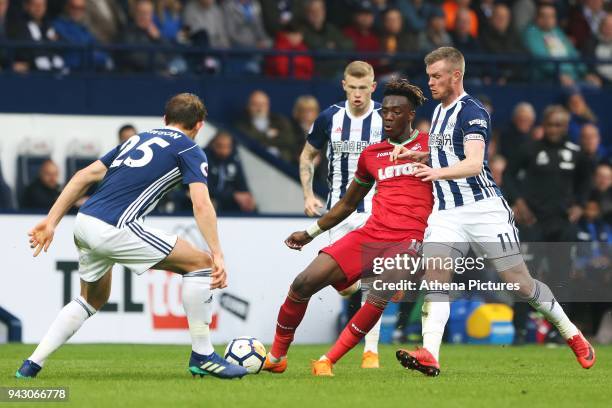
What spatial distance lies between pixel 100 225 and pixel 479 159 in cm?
258

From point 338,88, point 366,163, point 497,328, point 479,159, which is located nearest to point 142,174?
point 366,163

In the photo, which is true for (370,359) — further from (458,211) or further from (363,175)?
(363,175)

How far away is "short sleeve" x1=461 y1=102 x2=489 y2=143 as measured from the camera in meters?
9.92

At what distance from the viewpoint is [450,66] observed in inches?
400

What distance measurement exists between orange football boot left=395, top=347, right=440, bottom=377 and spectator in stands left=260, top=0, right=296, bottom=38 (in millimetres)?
9628

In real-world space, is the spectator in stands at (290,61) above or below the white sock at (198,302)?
above

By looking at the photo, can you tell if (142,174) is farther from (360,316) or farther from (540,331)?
(540,331)

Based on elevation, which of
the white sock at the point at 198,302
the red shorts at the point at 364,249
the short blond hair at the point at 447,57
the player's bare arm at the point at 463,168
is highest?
the short blond hair at the point at 447,57

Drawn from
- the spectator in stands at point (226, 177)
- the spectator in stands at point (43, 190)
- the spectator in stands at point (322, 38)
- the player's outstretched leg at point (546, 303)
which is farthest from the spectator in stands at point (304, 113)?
the player's outstretched leg at point (546, 303)

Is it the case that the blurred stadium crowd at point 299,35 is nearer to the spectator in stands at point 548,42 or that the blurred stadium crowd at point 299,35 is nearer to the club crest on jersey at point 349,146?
the spectator in stands at point 548,42

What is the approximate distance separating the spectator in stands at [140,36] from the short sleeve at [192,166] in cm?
817

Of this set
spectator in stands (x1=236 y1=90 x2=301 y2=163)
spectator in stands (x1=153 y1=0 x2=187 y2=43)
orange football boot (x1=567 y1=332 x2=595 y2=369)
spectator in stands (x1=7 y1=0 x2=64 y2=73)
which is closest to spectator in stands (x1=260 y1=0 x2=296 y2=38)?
spectator in stands (x1=153 y1=0 x2=187 y2=43)

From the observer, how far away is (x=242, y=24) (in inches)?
736

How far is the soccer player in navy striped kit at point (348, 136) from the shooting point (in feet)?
38.8
